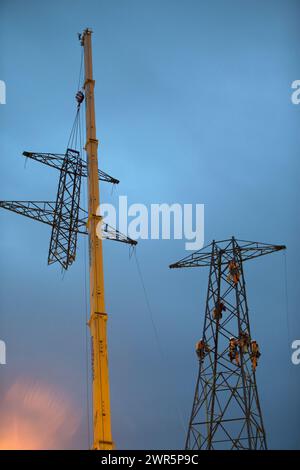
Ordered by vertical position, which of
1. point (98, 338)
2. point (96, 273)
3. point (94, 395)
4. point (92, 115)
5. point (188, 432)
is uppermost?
point (92, 115)

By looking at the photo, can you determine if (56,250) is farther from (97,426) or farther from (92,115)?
(97,426)

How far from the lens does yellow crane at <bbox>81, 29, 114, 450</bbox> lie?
3797 cm

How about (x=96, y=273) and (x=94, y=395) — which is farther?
(x=96, y=273)

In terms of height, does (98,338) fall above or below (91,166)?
below

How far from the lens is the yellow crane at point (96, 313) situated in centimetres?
3797

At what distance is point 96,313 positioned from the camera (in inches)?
1612

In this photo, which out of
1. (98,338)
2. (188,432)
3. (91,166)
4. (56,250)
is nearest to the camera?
(98,338)

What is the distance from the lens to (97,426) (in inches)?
1489

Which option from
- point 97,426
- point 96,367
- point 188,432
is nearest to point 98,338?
point 96,367

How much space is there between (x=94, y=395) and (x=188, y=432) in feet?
44.7
